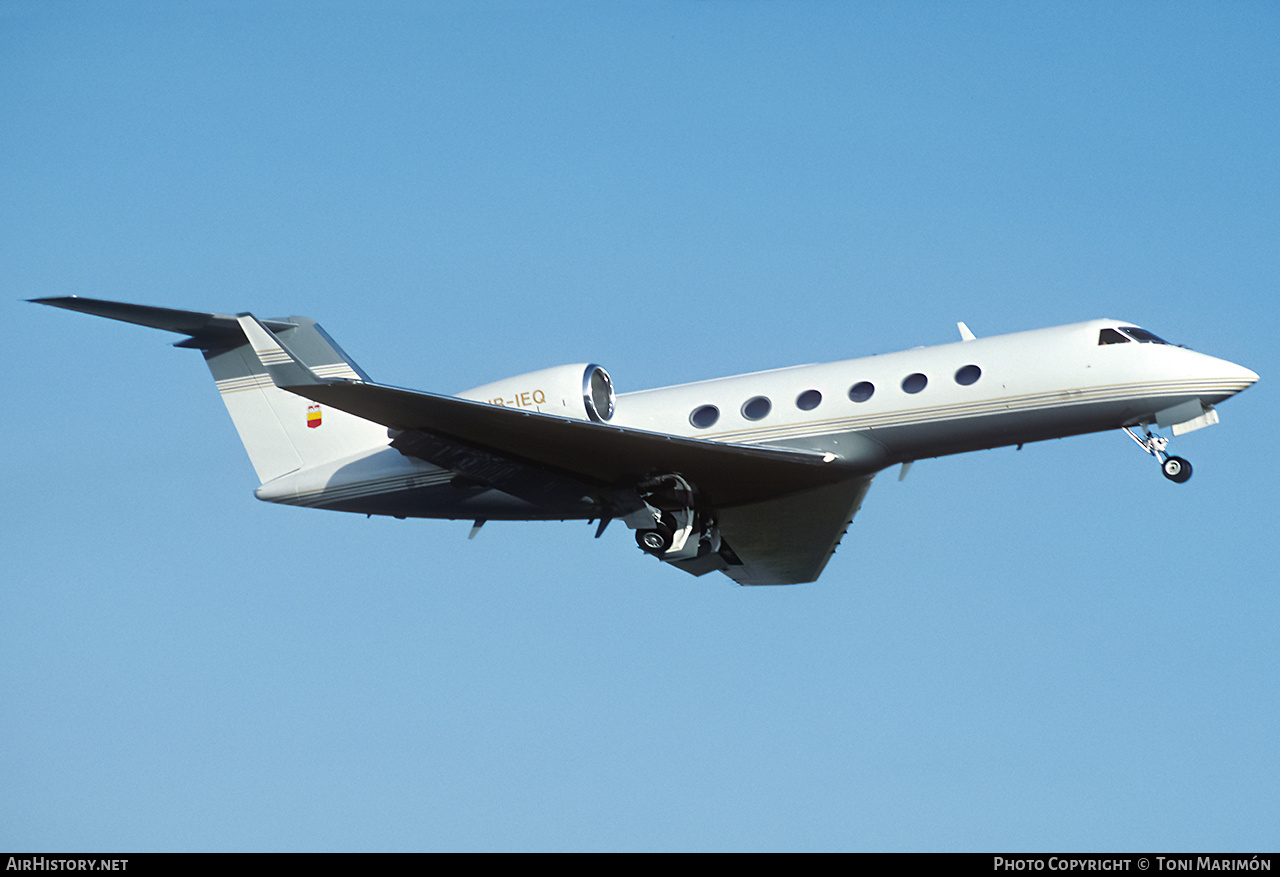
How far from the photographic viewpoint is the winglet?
613 inches

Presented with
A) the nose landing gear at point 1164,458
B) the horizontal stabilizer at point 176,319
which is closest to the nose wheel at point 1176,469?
the nose landing gear at point 1164,458

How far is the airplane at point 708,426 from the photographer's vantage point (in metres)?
16.6

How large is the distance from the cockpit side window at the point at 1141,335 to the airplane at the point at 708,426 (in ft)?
0.07

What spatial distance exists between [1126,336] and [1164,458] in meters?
1.70

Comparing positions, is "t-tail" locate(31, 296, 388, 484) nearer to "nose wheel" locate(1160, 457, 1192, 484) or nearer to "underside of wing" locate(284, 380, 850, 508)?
"underside of wing" locate(284, 380, 850, 508)

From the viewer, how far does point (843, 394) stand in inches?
687

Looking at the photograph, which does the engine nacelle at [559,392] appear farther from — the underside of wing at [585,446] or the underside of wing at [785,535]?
the underside of wing at [785,535]

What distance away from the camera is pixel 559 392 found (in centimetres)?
1748

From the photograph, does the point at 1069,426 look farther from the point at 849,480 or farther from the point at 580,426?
the point at 580,426

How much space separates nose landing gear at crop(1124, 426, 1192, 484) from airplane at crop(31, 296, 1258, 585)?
22mm

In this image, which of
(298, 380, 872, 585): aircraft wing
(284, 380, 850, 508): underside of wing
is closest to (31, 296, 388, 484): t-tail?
(298, 380, 872, 585): aircraft wing

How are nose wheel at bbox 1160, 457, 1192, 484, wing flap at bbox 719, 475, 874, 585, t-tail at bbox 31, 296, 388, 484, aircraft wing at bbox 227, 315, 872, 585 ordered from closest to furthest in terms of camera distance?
1. aircraft wing at bbox 227, 315, 872, 585
2. nose wheel at bbox 1160, 457, 1192, 484
3. wing flap at bbox 719, 475, 874, 585
4. t-tail at bbox 31, 296, 388, 484

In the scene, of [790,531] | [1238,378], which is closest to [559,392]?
[790,531]

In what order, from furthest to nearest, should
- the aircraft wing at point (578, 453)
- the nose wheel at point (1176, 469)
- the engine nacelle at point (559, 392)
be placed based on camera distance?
the engine nacelle at point (559, 392)
the nose wheel at point (1176, 469)
the aircraft wing at point (578, 453)
